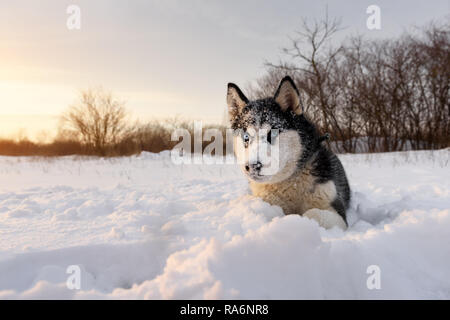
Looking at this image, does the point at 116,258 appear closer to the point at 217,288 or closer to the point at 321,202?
the point at 217,288

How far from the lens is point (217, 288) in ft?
3.88

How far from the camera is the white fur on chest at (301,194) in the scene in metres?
2.70

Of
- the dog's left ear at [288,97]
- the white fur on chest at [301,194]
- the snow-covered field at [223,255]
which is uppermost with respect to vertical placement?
the dog's left ear at [288,97]

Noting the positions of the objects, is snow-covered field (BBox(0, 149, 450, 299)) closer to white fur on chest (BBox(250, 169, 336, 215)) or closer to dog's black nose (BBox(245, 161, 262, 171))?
white fur on chest (BBox(250, 169, 336, 215))

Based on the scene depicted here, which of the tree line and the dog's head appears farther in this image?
the tree line

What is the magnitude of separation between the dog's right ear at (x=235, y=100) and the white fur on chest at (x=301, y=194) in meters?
0.89

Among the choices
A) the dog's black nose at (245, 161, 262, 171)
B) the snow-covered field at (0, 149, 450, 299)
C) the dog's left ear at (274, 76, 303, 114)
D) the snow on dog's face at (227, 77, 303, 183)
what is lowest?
the snow-covered field at (0, 149, 450, 299)

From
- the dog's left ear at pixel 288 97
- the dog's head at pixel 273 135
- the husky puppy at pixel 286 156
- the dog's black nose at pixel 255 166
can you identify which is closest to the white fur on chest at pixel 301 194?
the husky puppy at pixel 286 156

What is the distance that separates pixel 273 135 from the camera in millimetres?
2570

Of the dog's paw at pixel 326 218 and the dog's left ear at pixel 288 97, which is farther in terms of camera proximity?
the dog's left ear at pixel 288 97

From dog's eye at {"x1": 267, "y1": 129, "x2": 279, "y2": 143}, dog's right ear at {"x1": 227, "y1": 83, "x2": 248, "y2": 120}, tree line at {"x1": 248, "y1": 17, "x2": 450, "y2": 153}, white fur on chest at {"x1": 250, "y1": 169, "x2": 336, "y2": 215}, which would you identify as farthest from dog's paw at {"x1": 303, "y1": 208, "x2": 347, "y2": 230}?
tree line at {"x1": 248, "y1": 17, "x2": 450, "y2": 153}

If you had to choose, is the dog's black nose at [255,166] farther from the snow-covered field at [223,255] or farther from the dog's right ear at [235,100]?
the dog's right ear at [235,100]

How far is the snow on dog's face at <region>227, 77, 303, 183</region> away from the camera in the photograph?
250 centimetres
